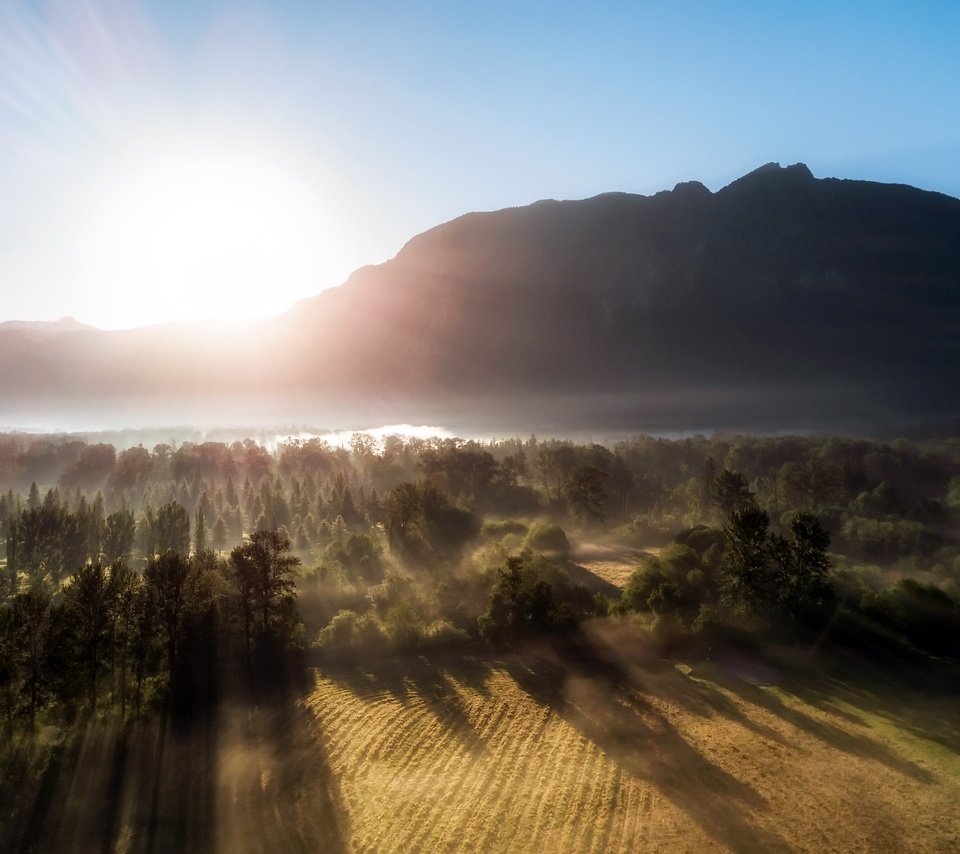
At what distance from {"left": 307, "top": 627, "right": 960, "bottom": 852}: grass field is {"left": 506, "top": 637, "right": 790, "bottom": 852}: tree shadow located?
103 mm

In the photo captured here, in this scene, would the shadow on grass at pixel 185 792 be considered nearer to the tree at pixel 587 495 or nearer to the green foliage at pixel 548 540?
the green foliage at pixel 548 540

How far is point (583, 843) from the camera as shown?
899 inches

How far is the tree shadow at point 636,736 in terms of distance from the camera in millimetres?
24078

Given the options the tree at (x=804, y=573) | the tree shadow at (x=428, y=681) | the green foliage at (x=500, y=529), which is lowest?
the tree shadow at (x=428, y=681)

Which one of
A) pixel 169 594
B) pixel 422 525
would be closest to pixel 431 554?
pixel 422 525

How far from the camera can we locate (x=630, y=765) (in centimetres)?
2841

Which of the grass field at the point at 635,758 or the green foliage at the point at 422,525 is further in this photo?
the green foliage at the point at 422,525

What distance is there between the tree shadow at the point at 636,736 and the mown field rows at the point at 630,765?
10 cm

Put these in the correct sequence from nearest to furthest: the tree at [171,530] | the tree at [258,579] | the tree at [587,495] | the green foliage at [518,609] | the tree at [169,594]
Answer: the tree at [169,594]
the tree at [258,579]
the green foliage at [518,609]
the tree at [171,530]
the tree at [587,495]

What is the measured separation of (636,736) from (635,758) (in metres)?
2.25

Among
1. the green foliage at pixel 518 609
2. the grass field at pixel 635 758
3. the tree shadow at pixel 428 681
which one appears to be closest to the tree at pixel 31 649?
the grass field at pixel 635 758

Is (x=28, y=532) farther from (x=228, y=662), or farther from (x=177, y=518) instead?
(x=228, y=662)

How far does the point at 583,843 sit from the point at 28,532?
68398 mm

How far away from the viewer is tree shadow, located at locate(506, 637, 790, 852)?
24078 mm
